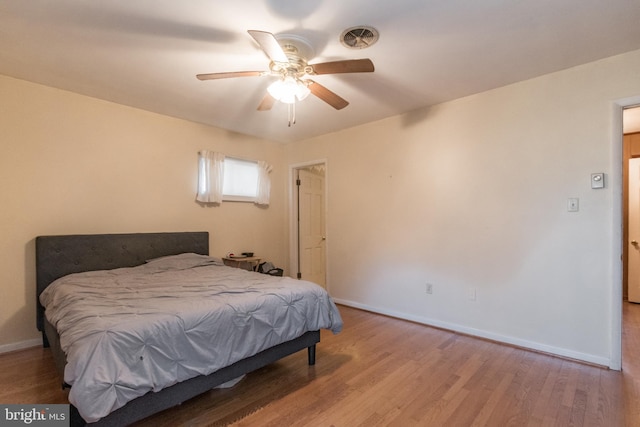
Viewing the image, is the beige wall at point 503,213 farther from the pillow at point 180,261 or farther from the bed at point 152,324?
the pillow at point 180,261

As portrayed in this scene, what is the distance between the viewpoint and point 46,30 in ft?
6.91

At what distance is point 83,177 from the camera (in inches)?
125

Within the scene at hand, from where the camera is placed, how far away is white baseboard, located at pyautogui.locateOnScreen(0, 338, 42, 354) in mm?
2754

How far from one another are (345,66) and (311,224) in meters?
3.51

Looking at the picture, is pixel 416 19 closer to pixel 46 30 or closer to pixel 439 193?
pixel 439 193

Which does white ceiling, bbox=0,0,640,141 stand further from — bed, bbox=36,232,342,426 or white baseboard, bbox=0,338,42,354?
white baseboard, bbox=0,338,42,354

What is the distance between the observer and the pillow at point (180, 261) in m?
3.27

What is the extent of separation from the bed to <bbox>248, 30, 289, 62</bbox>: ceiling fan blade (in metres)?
1.64

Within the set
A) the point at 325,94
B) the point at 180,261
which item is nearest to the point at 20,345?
the point at 180,261

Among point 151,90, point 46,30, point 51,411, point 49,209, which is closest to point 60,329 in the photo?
point 51,411

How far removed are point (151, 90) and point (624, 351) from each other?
5.13 metres

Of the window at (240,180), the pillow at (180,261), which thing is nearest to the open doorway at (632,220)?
the window at (240,180)

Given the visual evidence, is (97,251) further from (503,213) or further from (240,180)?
(503,213)

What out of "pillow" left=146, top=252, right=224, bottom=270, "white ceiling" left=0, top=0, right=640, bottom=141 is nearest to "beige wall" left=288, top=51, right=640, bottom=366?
"white ceiling" left=0, top=0, right=640, bottom=141
